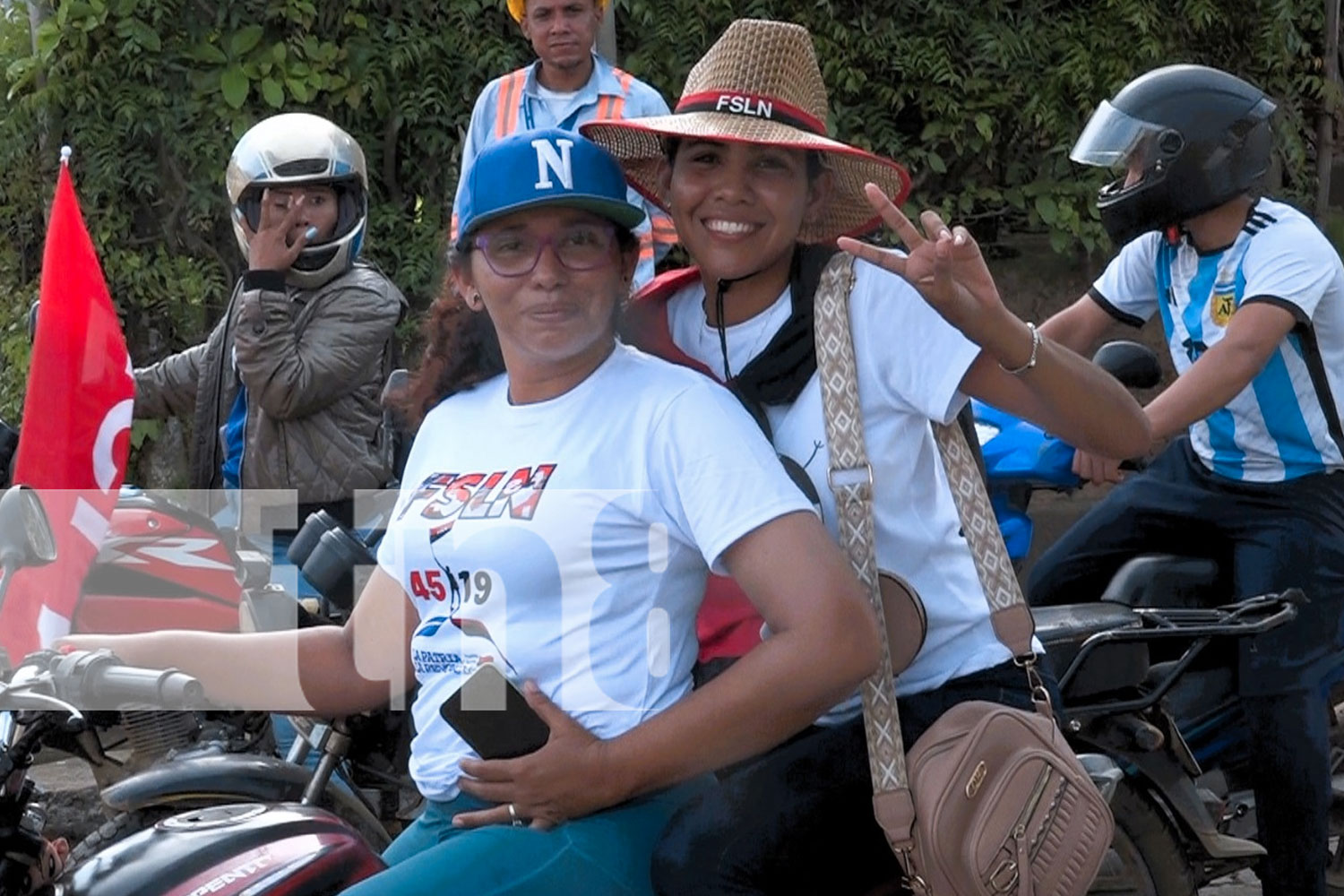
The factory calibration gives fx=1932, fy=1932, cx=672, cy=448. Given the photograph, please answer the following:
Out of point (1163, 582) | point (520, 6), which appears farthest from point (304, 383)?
point (1163, 582)

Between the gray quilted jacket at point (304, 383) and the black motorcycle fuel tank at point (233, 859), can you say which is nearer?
the black motorcycle fuel tank at point (233, 859)

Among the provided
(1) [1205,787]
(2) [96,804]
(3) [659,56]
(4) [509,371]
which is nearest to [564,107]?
(3) [659,56]

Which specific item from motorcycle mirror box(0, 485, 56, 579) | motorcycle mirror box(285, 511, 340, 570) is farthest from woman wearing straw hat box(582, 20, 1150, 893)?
motorcycle mirror box(285, 511, 340, 570)

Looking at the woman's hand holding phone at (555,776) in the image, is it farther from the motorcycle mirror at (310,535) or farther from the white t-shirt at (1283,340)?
the white t-shirt at (1283,340)

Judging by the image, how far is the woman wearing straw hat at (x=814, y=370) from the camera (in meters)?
2.48

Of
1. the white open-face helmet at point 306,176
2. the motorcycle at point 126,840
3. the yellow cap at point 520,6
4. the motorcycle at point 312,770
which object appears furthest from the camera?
the yellow cap at point 520,6

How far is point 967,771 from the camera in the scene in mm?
2424

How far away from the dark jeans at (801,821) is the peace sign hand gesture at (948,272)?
1.59 ft

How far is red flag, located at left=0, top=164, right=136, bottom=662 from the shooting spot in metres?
4.29

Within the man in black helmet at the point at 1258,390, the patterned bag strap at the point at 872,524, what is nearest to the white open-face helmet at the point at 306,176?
the man in black helmet at the point at 1258,390

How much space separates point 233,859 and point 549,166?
98 cm

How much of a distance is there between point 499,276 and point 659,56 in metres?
5.10

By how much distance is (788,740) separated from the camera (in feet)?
8.43

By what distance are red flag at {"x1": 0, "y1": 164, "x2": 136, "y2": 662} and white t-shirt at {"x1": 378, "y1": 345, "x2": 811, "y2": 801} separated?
195 centimetres
